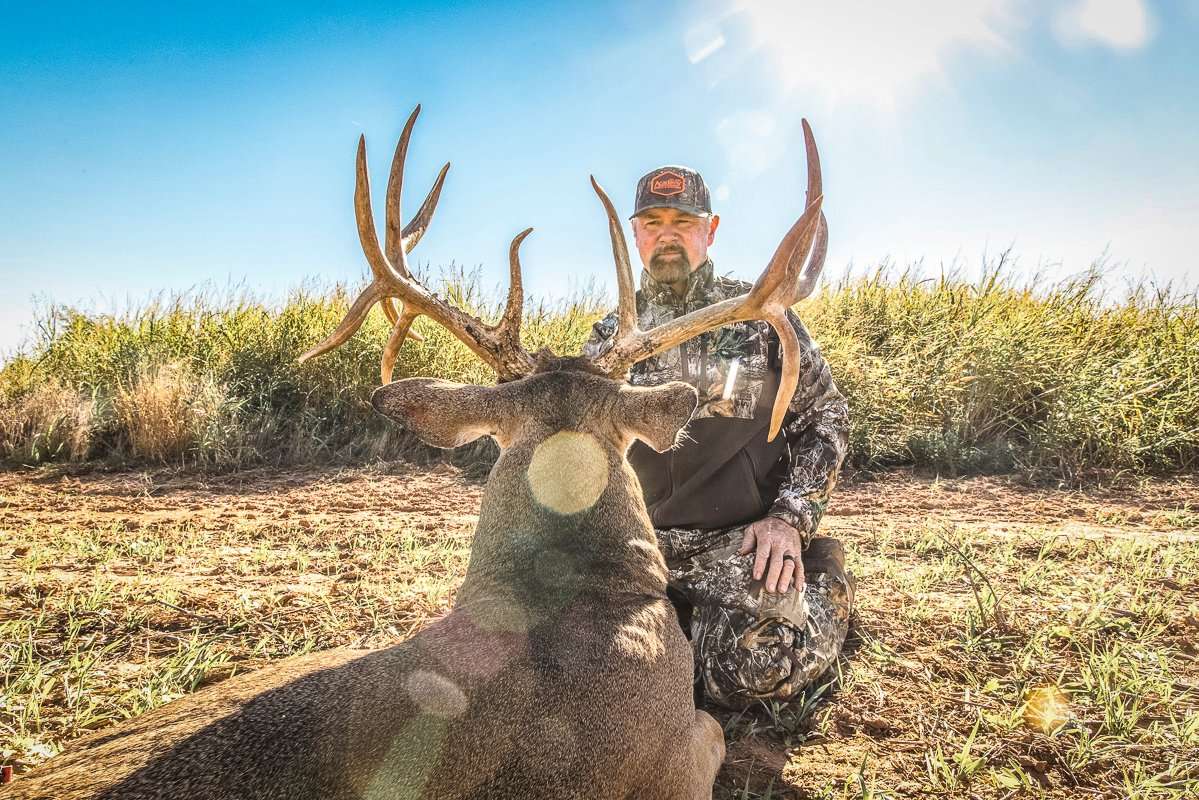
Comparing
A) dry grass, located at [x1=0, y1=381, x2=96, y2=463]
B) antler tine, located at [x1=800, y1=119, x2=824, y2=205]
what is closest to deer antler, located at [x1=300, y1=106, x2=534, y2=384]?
antler tine, located at [x1=800, y1=119, x2=824, y2=205]

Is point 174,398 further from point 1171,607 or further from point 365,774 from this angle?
point 1171,607

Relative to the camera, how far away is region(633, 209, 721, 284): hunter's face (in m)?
4.59

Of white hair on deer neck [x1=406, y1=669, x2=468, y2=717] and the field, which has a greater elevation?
white hair on deer neck [x1=406, y1=669, x2=468, y2=717]

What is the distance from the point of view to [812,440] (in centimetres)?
414

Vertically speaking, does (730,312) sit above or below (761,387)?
above

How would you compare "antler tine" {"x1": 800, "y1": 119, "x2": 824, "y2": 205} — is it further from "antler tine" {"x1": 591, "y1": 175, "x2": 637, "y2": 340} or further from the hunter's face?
the hunter's face

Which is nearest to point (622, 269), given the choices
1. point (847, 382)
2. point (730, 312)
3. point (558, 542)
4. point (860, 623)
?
point (730, 312)

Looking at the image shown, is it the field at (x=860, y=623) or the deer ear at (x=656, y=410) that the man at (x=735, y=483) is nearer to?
the field at (x=860, y=623)

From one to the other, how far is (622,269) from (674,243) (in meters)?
1.30

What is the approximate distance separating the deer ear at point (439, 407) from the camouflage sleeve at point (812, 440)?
1.48 metres

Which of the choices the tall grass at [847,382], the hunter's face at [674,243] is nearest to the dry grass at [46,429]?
the tall grass at [847,382]

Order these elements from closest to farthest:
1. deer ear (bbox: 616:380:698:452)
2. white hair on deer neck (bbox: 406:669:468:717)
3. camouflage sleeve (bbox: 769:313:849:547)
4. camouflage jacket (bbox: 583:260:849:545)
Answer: white hair on deer neck (bbox: 406:669:468:717), deer ear (bbox: 616:380:698:452), camouflage sleeve (bbox: 769:313:849:547), camouflage jacket (bbox: 583:260:849:545)

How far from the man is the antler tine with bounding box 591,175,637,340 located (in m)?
0.96

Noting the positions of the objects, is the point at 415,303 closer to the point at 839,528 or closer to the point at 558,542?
the point at 558,542
